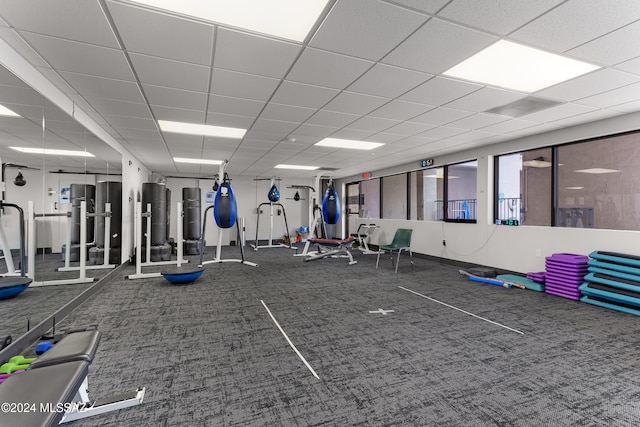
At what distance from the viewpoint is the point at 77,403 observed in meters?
1.70

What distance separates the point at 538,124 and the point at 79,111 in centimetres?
645

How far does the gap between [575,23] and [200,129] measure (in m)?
4.57

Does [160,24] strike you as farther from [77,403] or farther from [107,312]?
[107,312]

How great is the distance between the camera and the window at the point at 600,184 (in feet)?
14.5

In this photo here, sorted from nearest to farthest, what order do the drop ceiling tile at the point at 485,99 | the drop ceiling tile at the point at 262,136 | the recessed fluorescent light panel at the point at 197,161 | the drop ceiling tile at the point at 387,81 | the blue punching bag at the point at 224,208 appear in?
the drop ceiling tile at the point at 387,81 → the drop ceiling tile at the point at 485,99 → the drop ceiling tile at the point at 262,136 → the blue punching bag at the point at 224,208 → the recessed fluorescent light panel at the point at 197,161

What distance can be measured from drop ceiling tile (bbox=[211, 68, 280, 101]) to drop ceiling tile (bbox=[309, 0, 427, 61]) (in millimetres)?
860

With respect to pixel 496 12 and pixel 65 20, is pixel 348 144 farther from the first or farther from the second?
pixel 65 20

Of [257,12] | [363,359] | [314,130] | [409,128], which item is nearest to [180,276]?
[314,130]

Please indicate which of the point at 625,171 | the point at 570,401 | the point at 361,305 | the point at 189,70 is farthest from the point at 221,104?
the point at 625,171

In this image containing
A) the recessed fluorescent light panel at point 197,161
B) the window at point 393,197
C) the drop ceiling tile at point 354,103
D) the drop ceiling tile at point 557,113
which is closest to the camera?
the drop ceiling tile at point 354,103

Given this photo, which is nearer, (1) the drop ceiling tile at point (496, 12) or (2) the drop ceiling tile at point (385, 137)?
(1) the drop ceiling tile at point (496, 12)

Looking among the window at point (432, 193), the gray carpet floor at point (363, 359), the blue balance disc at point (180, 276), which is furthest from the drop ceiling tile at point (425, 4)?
the window at point (432, 193)

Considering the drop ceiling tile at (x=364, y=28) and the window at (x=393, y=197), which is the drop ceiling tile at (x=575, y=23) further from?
the window at (x=393, y=197)

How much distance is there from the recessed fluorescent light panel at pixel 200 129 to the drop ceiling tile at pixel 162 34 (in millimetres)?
2129
